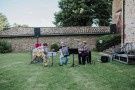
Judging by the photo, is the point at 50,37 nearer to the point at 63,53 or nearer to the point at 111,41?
the point at 111,41

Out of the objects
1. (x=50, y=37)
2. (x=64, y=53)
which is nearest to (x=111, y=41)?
(x=50, y=37)

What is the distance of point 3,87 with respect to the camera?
1365 cm

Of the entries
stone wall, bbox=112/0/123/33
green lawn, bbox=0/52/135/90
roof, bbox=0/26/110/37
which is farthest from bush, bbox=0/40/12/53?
green lawn, bbox=0/52/135/90

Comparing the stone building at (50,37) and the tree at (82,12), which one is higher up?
the tree at (82,12)

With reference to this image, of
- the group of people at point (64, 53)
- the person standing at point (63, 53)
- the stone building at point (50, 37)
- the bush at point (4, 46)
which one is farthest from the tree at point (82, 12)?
the person standing at point (63, 53)

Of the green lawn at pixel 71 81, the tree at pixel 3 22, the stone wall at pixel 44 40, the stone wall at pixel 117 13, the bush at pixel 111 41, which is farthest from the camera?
the tree at pixel 3 22

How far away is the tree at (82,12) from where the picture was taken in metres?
59.1

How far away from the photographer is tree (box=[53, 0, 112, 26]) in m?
59.1

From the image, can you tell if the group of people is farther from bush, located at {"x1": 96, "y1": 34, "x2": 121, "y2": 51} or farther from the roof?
the roof

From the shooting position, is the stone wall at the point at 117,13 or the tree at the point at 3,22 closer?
the stone wall at the point at 117,13

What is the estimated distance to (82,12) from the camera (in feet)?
194

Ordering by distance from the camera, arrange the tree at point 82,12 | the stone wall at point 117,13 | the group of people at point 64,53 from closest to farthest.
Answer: the group of people at point 64,53
the stone wall at point 117,13
the tree at point 82,12

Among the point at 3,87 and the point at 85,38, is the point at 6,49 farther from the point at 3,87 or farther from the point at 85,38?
the point at 3,87

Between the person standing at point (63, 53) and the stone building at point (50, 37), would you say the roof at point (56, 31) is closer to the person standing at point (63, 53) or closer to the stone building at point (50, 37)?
the stone building at point (50, 37)
